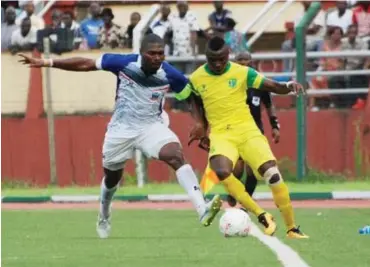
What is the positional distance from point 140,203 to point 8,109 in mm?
5686

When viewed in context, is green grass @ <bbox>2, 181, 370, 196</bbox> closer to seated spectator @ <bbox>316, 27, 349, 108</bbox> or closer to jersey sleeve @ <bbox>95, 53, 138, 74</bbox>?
seated spectator @ <bbox>316, 27, 349, 108</bbox>

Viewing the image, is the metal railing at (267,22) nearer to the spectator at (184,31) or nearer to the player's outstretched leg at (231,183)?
the spectator at (184,31)

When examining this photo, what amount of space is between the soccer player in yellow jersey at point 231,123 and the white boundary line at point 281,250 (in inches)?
8.8

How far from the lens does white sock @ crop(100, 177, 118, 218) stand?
→ 553 inches

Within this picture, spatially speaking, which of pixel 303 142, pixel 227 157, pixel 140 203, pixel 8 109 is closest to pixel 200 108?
pixel 227 157

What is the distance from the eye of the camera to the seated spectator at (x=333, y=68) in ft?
79.8

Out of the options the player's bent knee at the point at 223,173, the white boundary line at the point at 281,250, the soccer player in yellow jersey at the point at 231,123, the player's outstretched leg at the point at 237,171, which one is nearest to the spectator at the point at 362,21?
the player's outstretched leg at the point at 237,171

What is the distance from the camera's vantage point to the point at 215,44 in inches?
541

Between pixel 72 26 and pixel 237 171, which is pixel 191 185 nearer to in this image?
pixel 237 171

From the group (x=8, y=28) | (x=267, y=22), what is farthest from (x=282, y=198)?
(x=8, y=28)

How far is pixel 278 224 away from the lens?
15.3 m

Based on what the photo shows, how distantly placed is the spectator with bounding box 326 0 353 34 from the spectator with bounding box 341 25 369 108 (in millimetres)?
222

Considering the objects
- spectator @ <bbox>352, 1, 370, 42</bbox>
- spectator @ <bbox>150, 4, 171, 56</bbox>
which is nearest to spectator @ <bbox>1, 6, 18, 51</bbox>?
spectator @ <bbox>150, 4, 171, 56</bbox>

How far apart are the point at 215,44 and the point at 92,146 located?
36.4 feet
